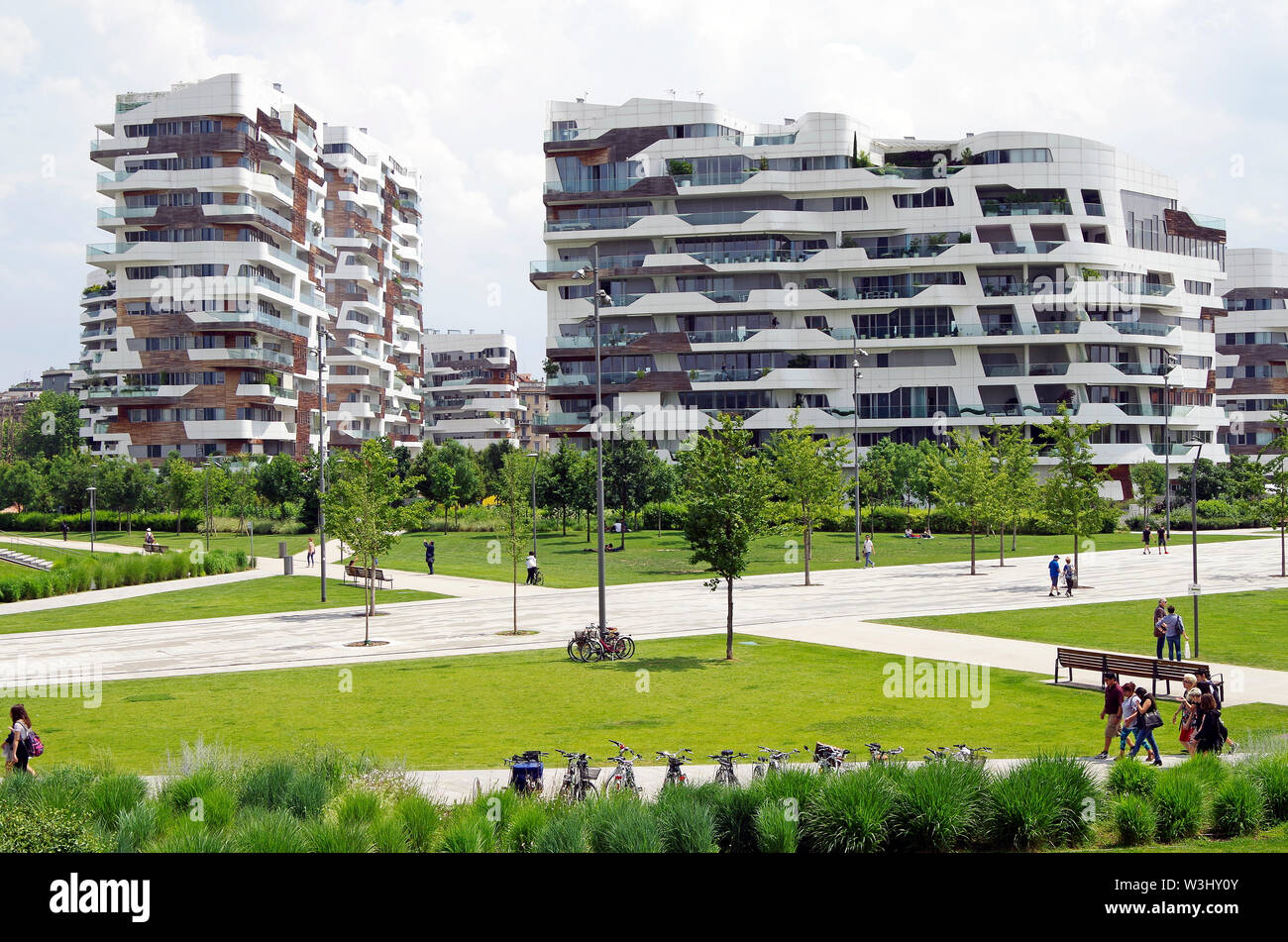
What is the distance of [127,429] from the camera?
83375 mm

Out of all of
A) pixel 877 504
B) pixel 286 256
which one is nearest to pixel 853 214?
pixel 877 504

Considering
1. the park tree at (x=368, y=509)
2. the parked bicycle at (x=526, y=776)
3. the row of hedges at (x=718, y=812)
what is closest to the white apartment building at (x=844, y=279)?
the park tree at (x=368, y=509)

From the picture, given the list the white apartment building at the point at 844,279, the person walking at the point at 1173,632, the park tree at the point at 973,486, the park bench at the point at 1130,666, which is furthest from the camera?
the white apartment building at the point at 844,279

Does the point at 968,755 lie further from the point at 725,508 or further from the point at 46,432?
the point at 46,432

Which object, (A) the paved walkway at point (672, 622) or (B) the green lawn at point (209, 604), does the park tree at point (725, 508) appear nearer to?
(A) the paved walkway at point (672, 622)

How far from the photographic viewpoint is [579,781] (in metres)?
13.7

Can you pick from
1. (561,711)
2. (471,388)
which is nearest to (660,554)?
(561,711)

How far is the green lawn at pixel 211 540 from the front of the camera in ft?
197

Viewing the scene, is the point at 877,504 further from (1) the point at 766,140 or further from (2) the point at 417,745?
(2) the point at 417,745

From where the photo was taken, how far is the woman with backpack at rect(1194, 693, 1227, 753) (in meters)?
15.4

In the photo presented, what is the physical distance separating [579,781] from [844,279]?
74340 millimetres

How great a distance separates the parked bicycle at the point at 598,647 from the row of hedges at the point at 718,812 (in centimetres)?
1265

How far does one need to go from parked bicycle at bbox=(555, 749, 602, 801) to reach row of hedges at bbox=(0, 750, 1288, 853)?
2.35 feet

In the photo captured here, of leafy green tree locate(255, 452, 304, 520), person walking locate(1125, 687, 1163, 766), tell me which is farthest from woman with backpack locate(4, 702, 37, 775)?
leafy green tree locate(255, 452, 304, 520)
